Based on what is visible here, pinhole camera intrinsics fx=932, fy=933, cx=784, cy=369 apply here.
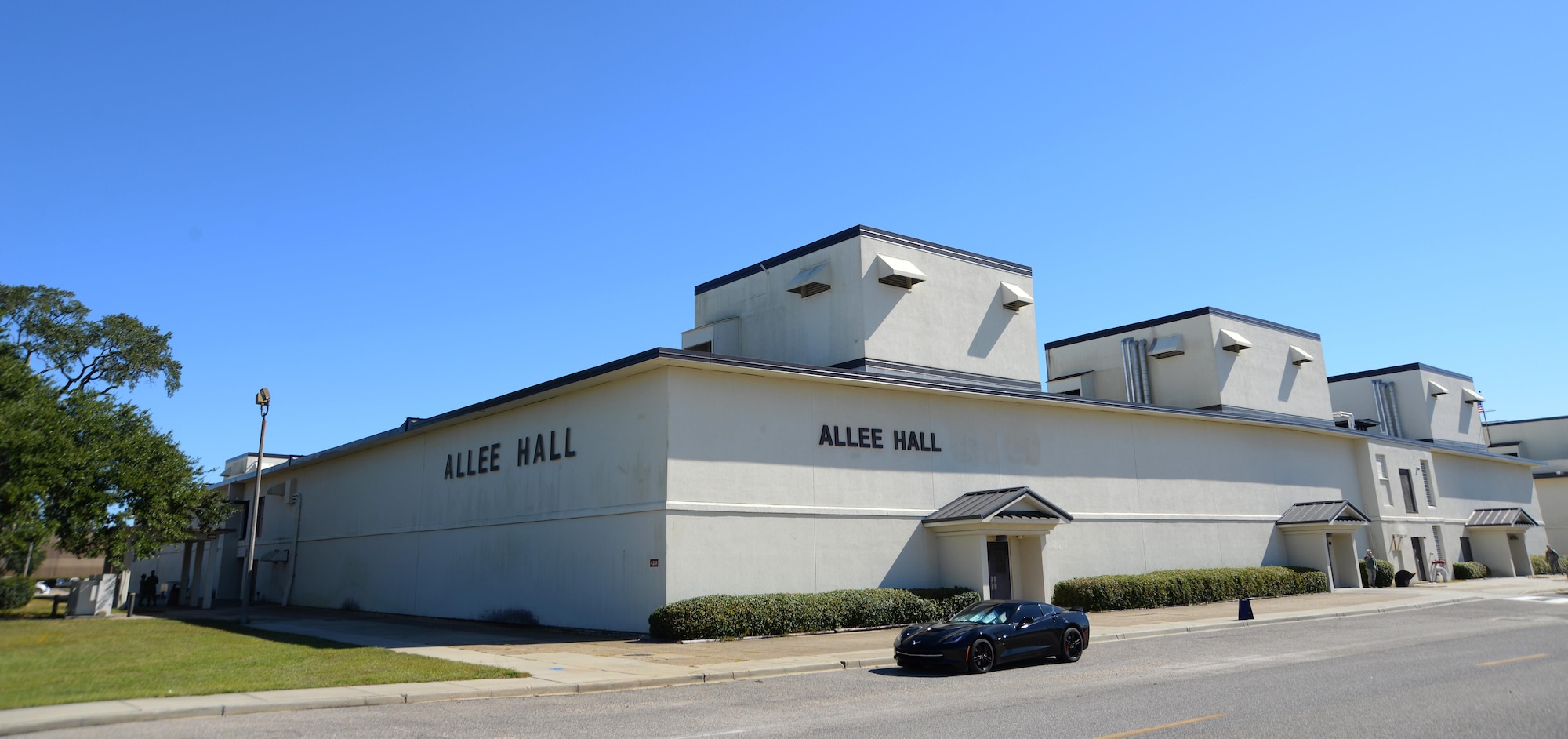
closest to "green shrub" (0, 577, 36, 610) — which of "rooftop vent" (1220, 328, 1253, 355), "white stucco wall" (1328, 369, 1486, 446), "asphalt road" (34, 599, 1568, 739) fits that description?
"asphalt road" (34, 599, 1568, 739)

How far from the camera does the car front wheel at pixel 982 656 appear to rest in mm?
16016

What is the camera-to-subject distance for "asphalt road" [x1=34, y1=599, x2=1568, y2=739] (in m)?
10.2

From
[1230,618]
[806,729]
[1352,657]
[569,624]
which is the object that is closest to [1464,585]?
[1230,618]

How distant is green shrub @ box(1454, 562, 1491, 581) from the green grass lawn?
162ft

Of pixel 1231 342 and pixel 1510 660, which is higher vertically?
pixel 1231 342

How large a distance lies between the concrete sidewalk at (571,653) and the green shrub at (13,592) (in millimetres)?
7877

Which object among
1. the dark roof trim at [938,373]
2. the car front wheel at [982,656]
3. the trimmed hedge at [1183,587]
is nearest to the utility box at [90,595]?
the dark roof trim at [938,373]

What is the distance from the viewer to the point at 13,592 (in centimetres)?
3244

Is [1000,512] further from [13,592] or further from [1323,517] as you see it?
[13,592]

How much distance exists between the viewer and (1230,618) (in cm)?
2633

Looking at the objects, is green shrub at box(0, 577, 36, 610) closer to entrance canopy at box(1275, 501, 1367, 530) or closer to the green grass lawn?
the green grass lawn

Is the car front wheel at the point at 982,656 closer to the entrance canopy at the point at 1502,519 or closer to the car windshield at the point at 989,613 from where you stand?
the car windshield at the point at 989,613

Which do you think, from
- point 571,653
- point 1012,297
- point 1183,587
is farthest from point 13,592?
point 1183,587

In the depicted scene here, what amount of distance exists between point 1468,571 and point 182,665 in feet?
179
